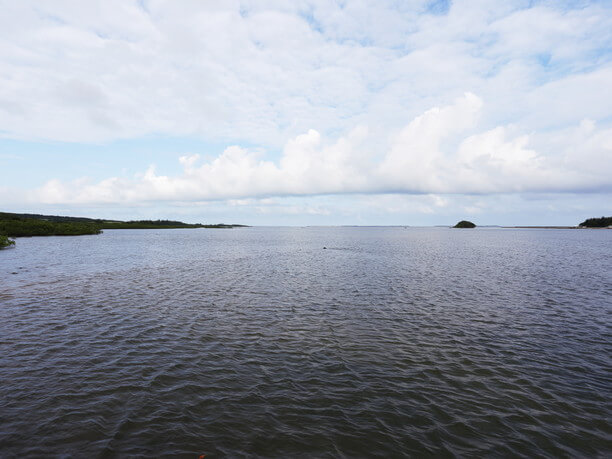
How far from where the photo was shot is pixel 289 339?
21625 millimetres

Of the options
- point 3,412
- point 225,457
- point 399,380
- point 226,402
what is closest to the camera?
point 225,457

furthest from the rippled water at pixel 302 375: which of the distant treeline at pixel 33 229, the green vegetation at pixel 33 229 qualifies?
the green vegetation at pixel 33 229

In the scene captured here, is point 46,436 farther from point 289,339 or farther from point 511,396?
point 511,396

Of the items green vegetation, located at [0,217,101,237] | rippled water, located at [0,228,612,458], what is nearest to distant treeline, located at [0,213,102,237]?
green vegetation, located at [0,217,101,237]

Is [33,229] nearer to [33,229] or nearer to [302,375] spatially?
[33,229]

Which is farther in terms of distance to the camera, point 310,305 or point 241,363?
point 310,305

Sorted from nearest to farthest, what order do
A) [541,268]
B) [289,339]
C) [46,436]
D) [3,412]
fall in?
[46,436] < [3,412] < [289,339] < [541,268]

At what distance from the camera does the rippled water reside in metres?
11.7

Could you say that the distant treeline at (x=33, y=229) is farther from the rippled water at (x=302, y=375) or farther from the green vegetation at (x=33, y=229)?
the rippled water at (x=302, y=375)

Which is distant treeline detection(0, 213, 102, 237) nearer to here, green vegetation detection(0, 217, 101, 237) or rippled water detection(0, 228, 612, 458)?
green vegetation detection(0, 217, 101, 237)

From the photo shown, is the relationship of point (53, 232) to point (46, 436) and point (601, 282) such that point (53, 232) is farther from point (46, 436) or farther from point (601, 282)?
point (601, 282)

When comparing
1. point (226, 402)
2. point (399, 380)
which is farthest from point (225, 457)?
point (399, 380)

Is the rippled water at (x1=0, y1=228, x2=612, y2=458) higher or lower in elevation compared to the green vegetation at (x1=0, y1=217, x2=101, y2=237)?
lower

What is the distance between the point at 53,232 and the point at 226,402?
196m
